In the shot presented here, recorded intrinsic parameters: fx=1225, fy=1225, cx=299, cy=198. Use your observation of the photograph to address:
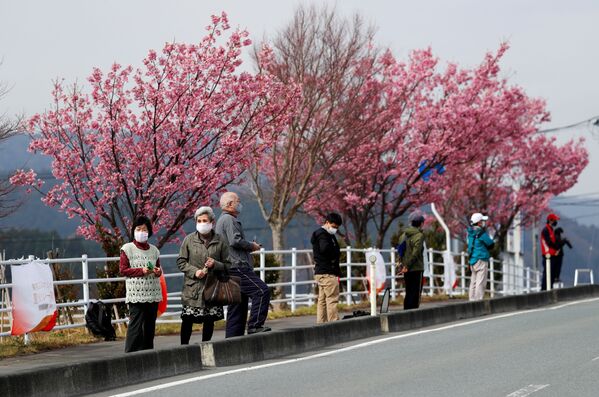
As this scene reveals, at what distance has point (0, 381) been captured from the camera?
9609 millimetres

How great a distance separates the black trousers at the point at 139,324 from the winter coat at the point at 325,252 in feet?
15.7

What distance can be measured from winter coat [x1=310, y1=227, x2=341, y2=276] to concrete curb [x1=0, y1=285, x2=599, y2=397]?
0.87 m

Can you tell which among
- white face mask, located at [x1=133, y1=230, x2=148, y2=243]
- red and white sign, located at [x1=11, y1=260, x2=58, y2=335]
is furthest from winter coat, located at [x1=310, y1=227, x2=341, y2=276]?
white face mask, located at [x1=133, y1=230, x2=148, y2=243]

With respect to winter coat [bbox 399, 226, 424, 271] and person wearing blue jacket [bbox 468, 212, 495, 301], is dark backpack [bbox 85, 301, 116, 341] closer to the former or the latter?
winter coat [bbox 399, 226, 424, 271]

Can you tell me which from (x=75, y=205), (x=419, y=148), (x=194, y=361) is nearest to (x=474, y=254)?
(x=75, y=205)

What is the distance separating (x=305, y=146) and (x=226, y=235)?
1807 cm

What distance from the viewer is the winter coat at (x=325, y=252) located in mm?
17578

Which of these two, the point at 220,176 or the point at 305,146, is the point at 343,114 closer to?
the point at 305,146

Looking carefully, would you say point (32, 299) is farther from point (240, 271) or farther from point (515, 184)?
point (515, 184)

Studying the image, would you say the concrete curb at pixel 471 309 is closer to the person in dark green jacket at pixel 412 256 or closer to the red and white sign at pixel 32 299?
the person in dark green jacket at pixel 412 256

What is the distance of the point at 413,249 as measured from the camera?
2025 cm

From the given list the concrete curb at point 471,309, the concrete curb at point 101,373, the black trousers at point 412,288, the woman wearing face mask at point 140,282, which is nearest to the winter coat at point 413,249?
the black trousers at point 412,288

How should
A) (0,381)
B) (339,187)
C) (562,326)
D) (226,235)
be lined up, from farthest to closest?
(339,187) < (562,326) < (226,235) < (0,381)

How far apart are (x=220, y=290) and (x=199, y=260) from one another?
0.41 m
